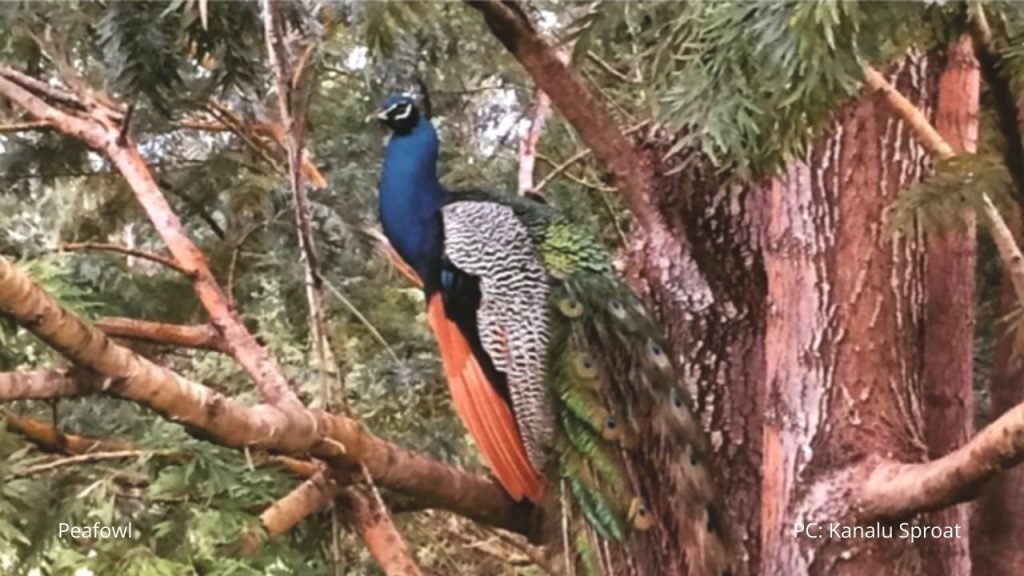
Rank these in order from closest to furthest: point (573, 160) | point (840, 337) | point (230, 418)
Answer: point (230, 418) → point (840, 337) → point (573, 160)

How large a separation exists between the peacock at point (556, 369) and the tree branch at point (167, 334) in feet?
0.89

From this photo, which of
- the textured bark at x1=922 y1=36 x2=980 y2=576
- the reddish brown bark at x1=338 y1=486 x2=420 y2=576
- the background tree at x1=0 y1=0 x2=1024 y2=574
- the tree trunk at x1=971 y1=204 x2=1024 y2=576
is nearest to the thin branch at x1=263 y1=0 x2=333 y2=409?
the background tree at x1=0 y1=0 x2=1024 y2=574

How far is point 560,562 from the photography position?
1.36 m

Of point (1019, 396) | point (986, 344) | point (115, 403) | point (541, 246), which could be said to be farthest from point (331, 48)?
point (986, 344)

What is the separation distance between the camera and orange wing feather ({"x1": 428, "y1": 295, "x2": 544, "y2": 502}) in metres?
1.39

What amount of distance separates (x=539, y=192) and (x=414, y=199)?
0.78 feet

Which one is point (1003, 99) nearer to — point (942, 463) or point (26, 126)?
point (942, 463)

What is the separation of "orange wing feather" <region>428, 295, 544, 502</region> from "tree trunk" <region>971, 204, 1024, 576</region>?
0.72 m

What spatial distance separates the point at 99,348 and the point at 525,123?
122 centimetres

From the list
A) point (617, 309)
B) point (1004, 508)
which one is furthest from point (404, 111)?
point (1004, 508)

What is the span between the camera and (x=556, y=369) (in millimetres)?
1392

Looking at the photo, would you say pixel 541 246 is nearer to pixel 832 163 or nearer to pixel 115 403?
pixel 832 163

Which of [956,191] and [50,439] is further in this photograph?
[50,439]

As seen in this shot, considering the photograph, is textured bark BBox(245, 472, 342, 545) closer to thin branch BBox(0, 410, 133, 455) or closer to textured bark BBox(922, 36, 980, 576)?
thin branch BBox(0, 410, 133, 455)
